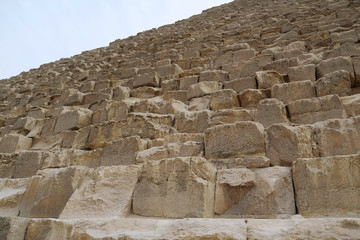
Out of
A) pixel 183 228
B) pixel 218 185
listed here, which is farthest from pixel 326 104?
pixel 183 228

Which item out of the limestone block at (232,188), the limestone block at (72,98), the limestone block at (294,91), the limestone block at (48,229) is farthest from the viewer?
the limestone block at (72,98)

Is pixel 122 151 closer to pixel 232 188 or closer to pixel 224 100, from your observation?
pixel 224 100

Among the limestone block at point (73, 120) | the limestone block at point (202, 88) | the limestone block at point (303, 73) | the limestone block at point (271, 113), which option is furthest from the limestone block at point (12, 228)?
the limestone block at point (303, 73)

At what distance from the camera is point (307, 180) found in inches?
73.1

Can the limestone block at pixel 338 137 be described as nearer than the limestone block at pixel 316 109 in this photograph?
Yes

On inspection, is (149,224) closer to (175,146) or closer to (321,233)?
(321,233)

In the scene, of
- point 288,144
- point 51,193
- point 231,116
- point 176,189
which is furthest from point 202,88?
point 51,193

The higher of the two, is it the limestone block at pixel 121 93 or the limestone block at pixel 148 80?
the limestone block at pixel 148 80

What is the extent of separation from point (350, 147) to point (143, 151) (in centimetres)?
186

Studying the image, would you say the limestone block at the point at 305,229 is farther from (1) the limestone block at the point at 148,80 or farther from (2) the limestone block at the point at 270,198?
(1) the limestone block at the point at 148,80

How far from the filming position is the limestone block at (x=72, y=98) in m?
5.35

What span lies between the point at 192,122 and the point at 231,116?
1.55 ft

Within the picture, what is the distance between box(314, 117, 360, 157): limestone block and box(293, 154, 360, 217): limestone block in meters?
0.39

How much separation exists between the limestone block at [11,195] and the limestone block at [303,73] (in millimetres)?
3339
